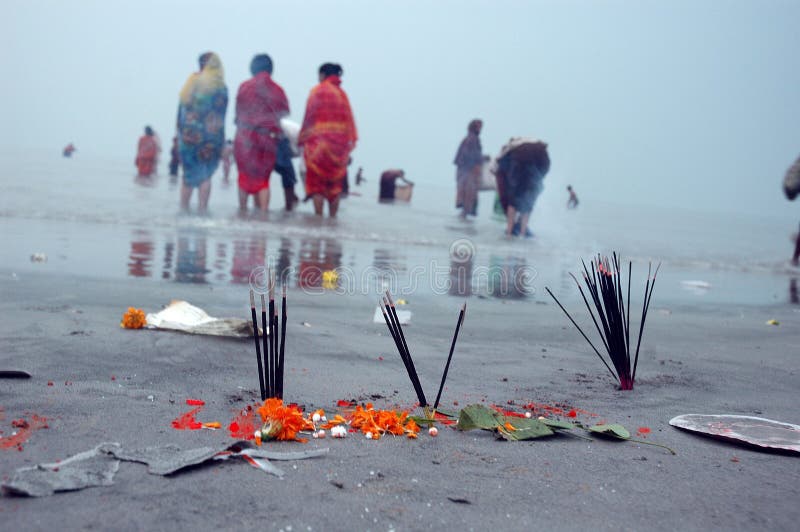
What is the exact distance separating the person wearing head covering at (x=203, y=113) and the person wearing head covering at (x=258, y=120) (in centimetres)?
33

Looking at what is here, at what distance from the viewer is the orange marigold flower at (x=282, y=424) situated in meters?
2.16

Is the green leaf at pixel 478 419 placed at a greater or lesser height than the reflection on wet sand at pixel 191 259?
lesser

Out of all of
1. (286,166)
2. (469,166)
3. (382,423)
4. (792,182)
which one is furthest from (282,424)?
(469,166)

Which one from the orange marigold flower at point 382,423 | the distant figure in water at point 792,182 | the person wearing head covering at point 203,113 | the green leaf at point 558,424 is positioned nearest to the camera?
the orange marigold flower at point 382,423

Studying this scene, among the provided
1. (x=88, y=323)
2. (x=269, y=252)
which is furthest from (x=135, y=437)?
(x=269, y=252)

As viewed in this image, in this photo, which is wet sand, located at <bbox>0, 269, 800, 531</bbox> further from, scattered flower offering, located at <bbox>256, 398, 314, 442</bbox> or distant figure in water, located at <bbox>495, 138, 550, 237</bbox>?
distant figure in water, located at <bbox>495, 138, 550, 237</bbox>

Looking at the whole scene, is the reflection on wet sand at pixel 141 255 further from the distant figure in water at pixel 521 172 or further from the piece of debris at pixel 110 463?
the distant figure in water at pixel 521 172

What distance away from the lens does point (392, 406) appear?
105 inches

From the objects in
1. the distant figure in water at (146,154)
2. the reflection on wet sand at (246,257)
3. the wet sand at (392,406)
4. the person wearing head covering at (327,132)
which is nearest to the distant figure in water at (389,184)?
the distant figure in water at (146,154)

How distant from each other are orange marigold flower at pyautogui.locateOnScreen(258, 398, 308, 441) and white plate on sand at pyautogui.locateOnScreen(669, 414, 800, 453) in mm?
1243

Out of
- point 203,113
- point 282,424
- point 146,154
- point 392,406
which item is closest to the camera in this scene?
point 282,424

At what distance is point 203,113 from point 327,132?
1.96 metres

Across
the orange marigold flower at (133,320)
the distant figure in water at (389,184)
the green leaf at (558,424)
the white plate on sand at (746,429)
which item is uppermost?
the distant figure in water at (389,184)

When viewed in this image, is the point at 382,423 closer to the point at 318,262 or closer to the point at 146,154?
the point at 318,262
